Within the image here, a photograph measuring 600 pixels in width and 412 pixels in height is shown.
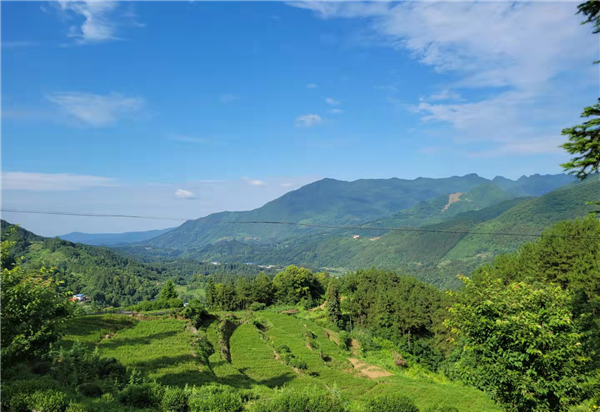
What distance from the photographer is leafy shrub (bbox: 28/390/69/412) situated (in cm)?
956

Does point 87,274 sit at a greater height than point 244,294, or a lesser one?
lesser

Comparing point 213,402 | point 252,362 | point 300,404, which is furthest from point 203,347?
point 300,404

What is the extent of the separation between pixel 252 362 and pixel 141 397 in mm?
23391

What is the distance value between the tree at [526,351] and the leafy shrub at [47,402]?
45.8ft

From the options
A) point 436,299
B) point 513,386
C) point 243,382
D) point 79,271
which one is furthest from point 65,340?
point 79,271

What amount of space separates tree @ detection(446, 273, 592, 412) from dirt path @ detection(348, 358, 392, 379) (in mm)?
31462

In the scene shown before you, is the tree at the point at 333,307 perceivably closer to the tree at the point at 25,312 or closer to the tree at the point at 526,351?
the tree at the point at 526,351

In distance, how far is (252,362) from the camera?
34500 mm

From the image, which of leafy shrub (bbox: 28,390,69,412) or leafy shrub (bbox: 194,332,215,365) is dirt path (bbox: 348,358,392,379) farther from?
leafy shrub (bbox: 28,390,69,412)

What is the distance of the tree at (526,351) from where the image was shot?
404 inches

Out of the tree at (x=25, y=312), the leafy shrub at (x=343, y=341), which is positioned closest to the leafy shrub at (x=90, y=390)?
the tree at (x=25, y=312)

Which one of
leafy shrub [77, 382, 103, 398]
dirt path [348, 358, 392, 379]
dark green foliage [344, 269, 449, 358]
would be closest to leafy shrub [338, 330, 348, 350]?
dirt path [348, 358, 392, 379]

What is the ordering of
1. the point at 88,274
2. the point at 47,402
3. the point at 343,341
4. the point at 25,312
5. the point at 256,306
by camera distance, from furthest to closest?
1. the point at 88,274
2. the point at 256,306
3. the point at 343,341
4. the point at 25,312
5. the point at 47,402

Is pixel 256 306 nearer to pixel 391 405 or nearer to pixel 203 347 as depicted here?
pixel 203 347
